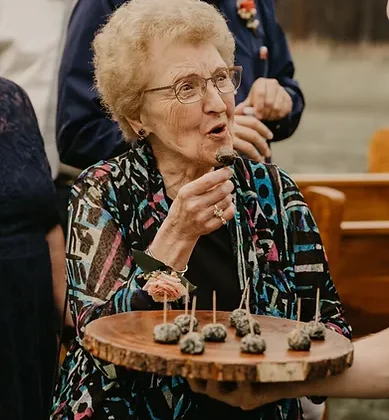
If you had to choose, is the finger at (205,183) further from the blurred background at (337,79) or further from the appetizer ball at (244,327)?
the blurred background at (337,79)

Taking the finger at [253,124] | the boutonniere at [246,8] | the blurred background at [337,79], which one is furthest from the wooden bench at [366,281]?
the blurred background at [337,79]

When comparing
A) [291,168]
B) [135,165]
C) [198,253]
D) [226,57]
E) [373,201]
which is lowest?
[291,168]

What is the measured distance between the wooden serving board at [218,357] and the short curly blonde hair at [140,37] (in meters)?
0.62

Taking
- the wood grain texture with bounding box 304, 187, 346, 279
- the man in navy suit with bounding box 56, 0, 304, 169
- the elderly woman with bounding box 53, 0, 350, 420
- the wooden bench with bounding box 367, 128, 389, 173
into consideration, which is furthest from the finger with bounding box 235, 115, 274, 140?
the wooden bench with bounding box 367, 128, 389, 173

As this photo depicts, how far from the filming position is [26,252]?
9.30 ft

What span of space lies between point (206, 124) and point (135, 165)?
21cm

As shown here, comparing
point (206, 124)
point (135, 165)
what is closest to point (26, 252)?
point (135, 165)

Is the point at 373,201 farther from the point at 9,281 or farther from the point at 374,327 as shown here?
the point at 9,281

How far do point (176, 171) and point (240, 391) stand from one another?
61 centimetres

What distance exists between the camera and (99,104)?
290 centimetres

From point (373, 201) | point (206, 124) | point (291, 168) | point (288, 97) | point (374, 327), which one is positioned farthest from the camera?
Answer: point (291, 168)

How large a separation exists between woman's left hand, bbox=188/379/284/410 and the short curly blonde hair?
2.37ft

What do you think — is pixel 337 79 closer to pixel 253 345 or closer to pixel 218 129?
pixel 218 129

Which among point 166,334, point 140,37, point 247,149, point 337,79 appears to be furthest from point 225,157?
point 337,79
